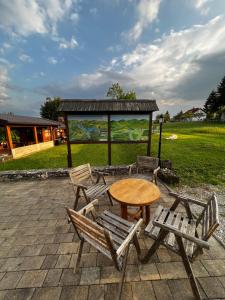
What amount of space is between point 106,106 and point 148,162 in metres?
2.54

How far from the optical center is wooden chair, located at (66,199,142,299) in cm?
162

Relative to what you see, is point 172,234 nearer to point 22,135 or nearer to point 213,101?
point 22,135

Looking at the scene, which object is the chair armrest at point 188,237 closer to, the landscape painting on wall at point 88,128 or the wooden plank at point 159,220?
the wooden plank at point 159,220

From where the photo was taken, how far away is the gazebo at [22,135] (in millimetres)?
11345

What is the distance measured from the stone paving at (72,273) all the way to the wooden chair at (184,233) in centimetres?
25

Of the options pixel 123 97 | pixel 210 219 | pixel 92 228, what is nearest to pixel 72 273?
pixel 92 228

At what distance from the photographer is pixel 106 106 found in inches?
215

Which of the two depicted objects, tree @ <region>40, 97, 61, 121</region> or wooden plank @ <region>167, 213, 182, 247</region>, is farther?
tree @ <region>40, 97, 61, 121</region>

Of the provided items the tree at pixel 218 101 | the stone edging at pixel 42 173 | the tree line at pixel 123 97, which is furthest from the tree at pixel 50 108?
the tree at pixel 218 101

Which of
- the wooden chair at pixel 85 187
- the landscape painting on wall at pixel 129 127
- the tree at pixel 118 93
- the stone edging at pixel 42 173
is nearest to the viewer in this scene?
the wooden chair at pixel 85 187

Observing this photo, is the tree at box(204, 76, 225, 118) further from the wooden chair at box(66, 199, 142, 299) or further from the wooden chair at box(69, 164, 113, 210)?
the wooden chair at box(66, 199, 142, 299)

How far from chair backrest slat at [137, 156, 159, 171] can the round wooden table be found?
1.37 metres

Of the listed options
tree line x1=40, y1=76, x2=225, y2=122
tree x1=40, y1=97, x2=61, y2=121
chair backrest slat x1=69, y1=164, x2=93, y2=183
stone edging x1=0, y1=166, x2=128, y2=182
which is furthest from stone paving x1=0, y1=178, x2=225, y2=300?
tree x1=40, y1=97, x2=61, y2=121

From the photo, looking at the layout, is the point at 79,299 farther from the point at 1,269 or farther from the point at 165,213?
the point at 165,213
